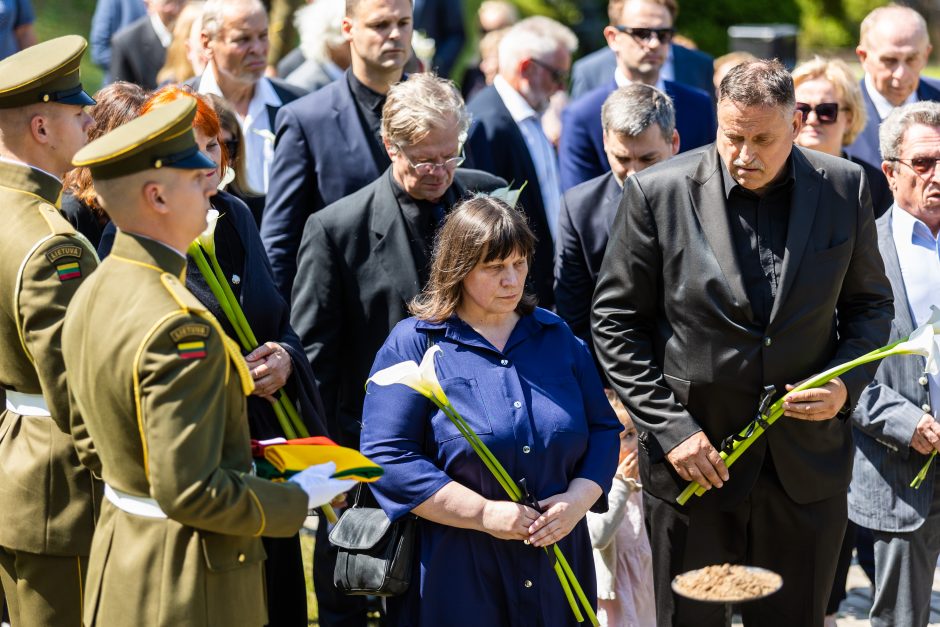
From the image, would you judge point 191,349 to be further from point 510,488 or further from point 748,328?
point 748,328

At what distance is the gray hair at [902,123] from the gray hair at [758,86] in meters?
1.21

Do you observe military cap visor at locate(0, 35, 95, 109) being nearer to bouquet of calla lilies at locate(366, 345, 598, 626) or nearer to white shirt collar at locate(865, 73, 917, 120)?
bouquet of calla lilies at locate(366, 345, 598, 626)

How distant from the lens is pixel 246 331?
14.1 feet

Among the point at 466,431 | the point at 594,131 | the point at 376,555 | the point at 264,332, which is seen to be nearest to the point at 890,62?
the point at 594,131

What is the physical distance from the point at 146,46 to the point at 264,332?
511 centimetres

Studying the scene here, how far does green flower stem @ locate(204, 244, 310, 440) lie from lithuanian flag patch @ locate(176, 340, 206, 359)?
1.33m

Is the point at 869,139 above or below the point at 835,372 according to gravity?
above

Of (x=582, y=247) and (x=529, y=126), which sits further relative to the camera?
(x=529, y=126)

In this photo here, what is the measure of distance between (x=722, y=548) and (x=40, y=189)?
2.53 m

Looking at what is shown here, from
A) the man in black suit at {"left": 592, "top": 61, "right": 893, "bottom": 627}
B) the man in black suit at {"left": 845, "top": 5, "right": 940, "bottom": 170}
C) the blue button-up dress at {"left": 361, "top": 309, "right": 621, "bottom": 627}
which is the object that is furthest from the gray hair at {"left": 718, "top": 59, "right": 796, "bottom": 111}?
the man in black suit at {"left": 845, "top": 5, "right": 940, "bottom": 170}

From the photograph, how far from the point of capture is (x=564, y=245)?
17.7 feet

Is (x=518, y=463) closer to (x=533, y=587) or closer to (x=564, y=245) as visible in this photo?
(x=533, y=587)

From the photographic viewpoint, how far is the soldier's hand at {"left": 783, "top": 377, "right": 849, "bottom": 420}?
13.6 feet

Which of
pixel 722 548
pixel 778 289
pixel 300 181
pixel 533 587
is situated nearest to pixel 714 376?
pixel 778 289
